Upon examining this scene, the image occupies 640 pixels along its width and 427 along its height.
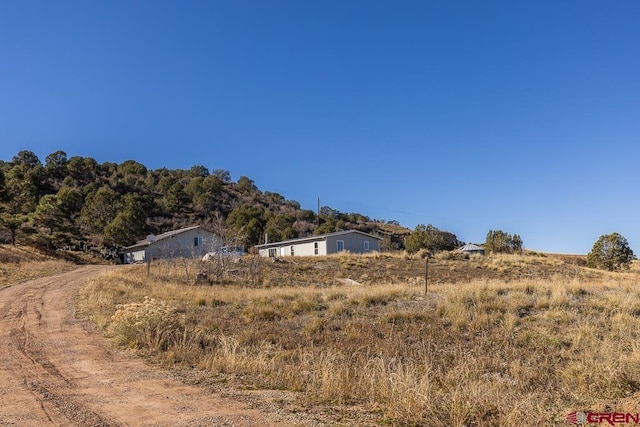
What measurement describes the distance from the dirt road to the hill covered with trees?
25726mm

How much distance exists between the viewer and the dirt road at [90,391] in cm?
507

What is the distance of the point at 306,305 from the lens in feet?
49.4

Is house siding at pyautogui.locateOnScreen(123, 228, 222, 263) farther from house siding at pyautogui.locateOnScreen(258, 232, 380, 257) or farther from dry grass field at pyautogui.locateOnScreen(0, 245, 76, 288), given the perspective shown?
dry grass field at pyautogui.locateOnScreen(0, 245, 76, 288)

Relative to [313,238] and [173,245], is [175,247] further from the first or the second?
[313,238]

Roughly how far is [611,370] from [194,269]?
2550 centimetres

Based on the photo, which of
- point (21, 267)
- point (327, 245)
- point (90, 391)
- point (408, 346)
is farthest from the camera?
point (327, 245)

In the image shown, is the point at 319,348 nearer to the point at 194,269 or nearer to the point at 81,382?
the point at 81,382

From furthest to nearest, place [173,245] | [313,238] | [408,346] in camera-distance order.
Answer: [173,245]
[313,238]
[408,346]

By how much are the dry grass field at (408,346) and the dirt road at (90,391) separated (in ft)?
2.10

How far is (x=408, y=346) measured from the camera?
9.77 metres

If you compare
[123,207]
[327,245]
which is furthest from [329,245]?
[123,207]

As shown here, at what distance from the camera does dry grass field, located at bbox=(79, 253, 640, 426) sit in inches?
212

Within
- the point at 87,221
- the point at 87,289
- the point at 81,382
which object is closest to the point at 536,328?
the point at 81,382

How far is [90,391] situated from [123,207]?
6344cm
